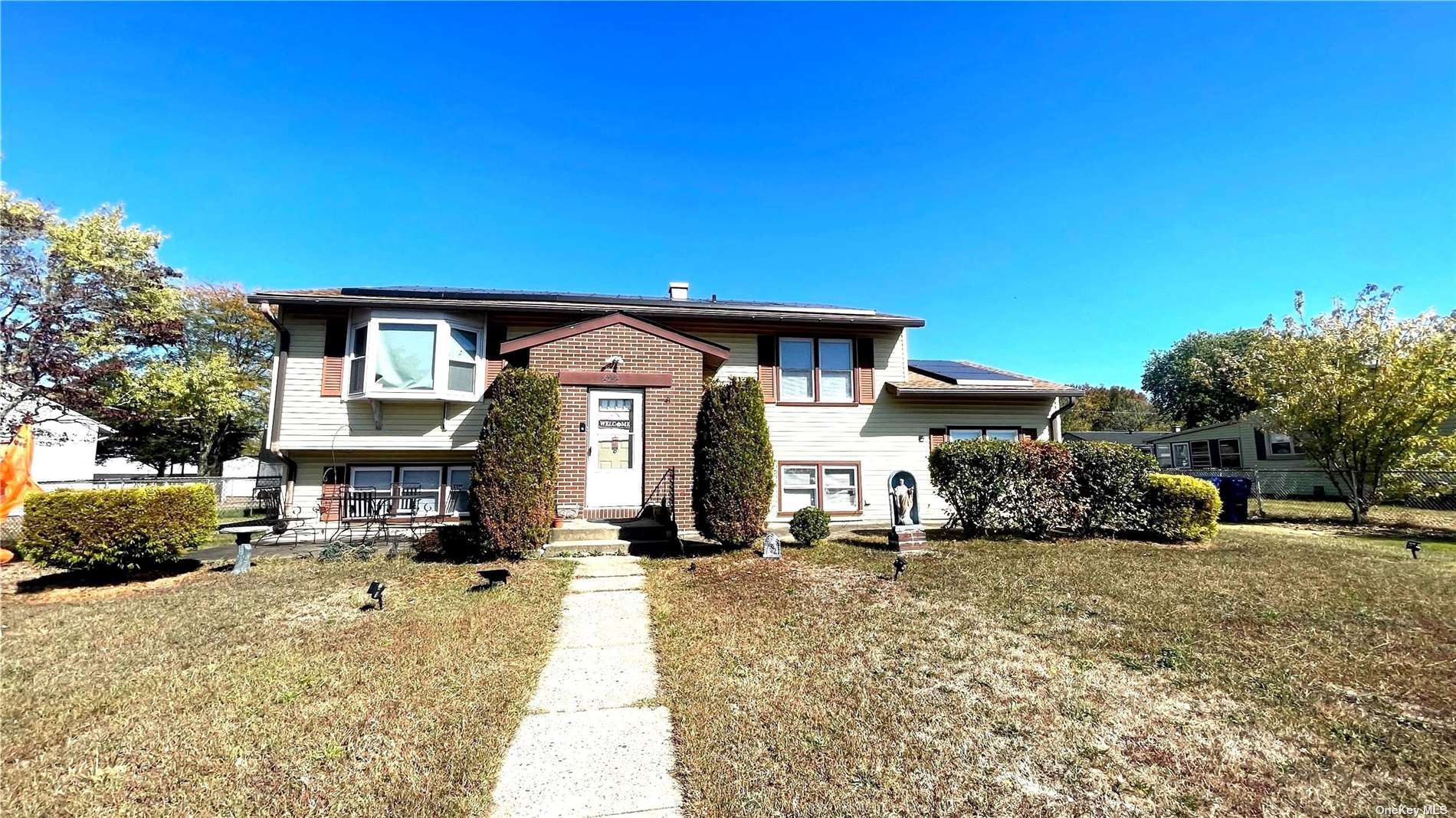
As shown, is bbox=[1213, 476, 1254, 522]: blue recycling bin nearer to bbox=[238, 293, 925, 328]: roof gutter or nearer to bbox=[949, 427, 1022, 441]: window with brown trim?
bbox=[949, 427, 1022, 441]: window with brown trim

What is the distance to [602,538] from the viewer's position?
861cm

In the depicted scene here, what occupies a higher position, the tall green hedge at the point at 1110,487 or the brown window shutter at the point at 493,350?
the brown window shutter at the point at 493,350

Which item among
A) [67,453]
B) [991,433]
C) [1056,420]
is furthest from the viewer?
[67,453]

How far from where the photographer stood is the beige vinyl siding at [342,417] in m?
10.5

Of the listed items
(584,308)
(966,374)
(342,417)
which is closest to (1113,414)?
(966,374)

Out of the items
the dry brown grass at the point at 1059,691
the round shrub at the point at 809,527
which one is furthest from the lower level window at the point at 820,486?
the dry brown grass at the point at 1059,691

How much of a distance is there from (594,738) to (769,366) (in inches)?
378

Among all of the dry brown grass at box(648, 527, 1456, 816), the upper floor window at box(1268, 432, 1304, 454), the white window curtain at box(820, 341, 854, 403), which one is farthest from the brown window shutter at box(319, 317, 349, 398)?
the upper floor window at box(1268, 432, 1304, 454)

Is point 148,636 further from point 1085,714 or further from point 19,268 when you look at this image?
point 19,268

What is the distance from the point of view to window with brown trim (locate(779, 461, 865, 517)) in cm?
1188

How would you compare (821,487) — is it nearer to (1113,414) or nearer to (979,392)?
(979,392)

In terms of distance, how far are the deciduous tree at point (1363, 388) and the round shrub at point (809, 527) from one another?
1341cm

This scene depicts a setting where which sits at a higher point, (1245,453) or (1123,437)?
(1123,437)

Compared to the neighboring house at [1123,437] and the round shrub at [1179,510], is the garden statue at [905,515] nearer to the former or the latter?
the round shrub at [1179,510]
